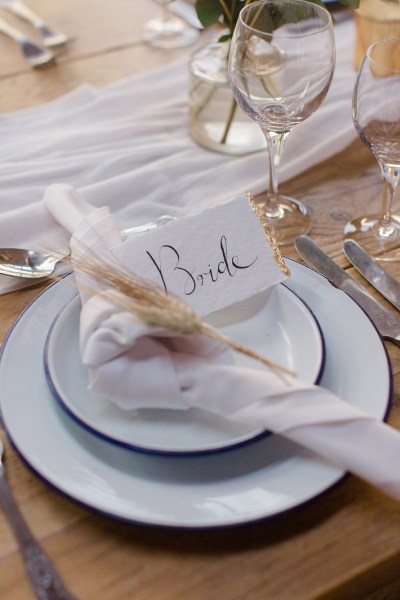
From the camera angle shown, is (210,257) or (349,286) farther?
(349,286)

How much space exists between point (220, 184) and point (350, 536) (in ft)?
1.81

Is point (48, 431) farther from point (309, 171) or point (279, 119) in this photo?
point (309, 171)

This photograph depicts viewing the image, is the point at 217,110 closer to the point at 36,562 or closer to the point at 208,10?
the point at 208,10

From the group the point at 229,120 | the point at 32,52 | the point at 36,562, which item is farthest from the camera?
the point at 32,52

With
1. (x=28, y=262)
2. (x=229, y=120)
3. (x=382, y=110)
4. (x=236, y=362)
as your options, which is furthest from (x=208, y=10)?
(x=236, y=362)

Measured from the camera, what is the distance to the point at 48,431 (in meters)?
0.52

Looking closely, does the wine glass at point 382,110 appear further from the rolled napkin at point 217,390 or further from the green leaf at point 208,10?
the rolled napkin at point 217,390

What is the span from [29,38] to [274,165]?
683 mm

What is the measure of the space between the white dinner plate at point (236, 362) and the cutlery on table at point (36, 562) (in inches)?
3.2

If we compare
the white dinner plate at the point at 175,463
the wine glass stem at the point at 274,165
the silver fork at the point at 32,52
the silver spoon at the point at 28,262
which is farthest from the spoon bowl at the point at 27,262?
the silver fork at the point at 32,52

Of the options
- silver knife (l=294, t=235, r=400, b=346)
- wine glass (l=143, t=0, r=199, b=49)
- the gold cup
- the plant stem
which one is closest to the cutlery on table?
silver knife (l=294, t=235, r=400, b=346)

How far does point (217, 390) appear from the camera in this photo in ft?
1.62

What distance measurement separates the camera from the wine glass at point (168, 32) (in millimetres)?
1261

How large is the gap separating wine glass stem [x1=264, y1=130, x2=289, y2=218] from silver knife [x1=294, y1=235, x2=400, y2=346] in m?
0.08
